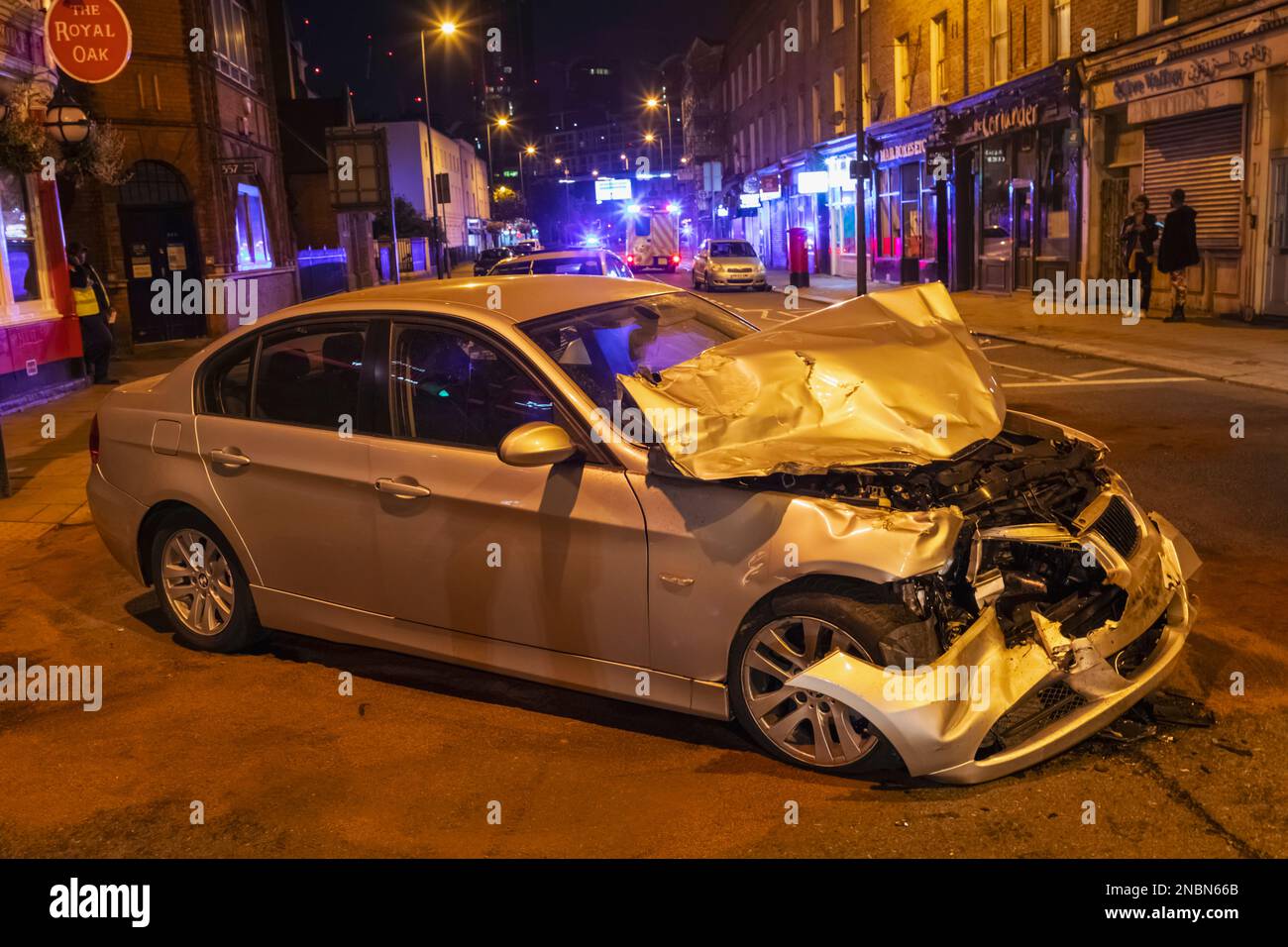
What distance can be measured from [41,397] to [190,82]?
41.7 feet

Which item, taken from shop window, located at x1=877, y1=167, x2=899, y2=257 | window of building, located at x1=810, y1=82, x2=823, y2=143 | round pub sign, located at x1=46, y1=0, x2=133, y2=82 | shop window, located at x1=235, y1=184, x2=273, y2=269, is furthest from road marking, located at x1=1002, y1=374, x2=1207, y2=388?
window of building, located at x1=810, y1=82, x2=823, y2=143

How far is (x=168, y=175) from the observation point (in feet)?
85.5

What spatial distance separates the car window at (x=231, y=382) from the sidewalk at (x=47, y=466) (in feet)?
4.68

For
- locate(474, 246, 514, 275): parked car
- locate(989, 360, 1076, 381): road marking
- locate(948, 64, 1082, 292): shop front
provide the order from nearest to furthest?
locate(989, 360, 1076, 381): road marking < locate(948, 64, 1082, 292): shop front < locate(474, 246, 514, 275): parked car

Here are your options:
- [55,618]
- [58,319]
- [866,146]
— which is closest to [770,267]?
[866,146]

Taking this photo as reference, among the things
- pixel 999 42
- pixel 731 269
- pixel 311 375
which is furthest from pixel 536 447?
pixel 731 269

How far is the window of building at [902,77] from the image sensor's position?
105 ft

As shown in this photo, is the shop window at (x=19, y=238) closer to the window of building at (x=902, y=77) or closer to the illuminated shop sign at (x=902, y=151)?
the illuminated shop sign at (x=902, y=151)

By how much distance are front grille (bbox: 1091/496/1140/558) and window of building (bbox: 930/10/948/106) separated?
2775cm

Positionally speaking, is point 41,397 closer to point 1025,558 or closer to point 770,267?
point 1025,558

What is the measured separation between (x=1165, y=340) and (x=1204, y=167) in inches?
179

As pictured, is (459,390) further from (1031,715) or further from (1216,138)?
(1216,138)

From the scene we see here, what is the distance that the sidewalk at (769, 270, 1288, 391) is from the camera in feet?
43.6

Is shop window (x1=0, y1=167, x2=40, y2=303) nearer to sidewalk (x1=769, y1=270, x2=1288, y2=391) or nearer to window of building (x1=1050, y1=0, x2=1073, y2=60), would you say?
sidewalk (x1=769, y1=270, x2=1288, y2=391)
